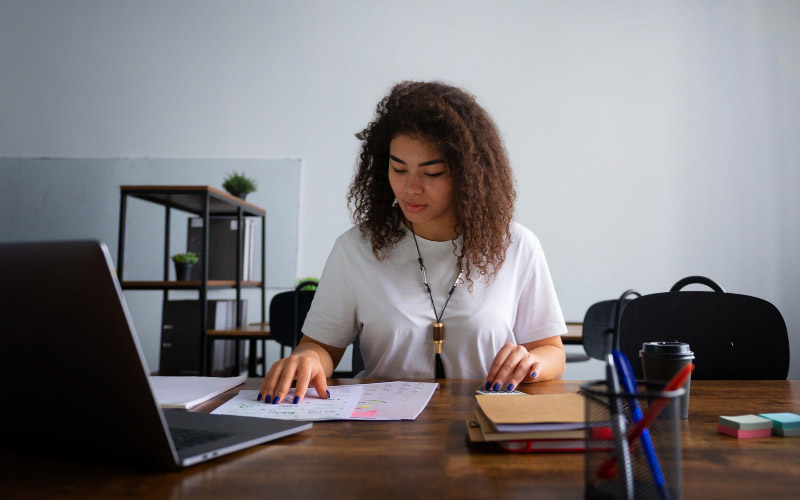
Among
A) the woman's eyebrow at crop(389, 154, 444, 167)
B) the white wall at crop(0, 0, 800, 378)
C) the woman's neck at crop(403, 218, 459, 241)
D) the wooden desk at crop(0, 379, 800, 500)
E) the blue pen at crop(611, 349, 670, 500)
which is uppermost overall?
the white wall at crop(0, 0, 800, 378)

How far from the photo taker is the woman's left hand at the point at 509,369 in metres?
1.02

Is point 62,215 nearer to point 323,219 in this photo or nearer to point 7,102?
point 7,102

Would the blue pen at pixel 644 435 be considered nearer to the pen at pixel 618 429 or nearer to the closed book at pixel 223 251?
the pen at pixel 618 429

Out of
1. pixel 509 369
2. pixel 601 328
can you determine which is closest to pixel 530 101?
pixel 601 328

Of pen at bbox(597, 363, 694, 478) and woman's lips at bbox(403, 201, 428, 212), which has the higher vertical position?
woman's lips at bbox(403, 201, 428, 212)

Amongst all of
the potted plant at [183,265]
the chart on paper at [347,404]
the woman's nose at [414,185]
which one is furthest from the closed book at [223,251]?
the chart on paper at [347,404]

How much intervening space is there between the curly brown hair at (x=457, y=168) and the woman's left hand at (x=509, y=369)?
0.37 metres

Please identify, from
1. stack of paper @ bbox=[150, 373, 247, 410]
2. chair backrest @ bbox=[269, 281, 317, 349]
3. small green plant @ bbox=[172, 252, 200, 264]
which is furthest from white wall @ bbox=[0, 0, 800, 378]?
stack of paper @ bbox=[150, 373, 247, 410]

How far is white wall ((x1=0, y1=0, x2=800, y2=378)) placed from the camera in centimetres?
382

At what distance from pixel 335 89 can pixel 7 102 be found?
8.04 feet

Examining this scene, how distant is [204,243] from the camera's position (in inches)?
109

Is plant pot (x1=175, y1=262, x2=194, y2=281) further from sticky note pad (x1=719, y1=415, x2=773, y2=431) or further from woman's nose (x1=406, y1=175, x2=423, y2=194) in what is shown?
sticky note pad (x1=719, y1=415, x2=773, y2=431)

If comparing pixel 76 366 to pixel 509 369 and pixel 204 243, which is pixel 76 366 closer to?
pixel 509 369

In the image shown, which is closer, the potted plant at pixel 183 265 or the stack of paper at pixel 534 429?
the stack of paper at pixel 534 429
